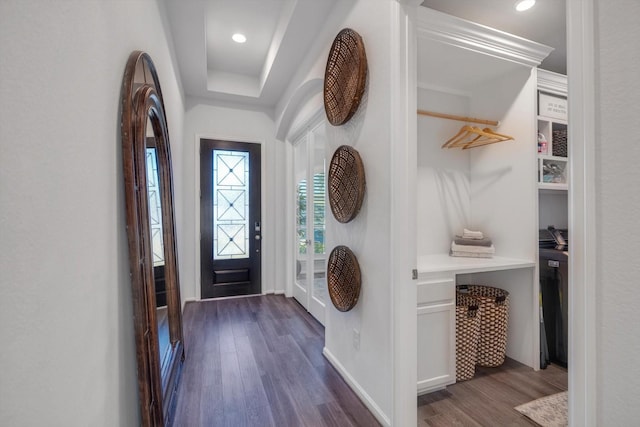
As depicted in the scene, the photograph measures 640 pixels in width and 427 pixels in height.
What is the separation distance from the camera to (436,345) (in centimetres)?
195

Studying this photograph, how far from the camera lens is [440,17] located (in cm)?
194

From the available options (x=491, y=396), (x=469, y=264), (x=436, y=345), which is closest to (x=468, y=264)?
(x=469, y=264)

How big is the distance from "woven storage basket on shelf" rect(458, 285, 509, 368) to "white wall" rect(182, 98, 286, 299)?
2.86 metres

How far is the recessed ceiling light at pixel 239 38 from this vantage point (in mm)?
3078

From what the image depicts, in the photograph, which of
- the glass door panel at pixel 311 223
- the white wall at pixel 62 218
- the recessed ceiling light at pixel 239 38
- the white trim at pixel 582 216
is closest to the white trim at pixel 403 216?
the white trim at pixel 582 216

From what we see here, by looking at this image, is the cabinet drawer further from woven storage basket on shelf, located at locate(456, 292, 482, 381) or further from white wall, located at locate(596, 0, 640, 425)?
white wall, located at locate(596, 0, 640, 425)

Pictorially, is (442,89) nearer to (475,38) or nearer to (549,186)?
(475,38)

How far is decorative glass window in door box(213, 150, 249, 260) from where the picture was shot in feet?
13.5

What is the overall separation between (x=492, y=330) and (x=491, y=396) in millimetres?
519

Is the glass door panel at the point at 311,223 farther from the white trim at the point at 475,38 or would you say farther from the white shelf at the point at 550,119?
the white shelf at the point at 550,119

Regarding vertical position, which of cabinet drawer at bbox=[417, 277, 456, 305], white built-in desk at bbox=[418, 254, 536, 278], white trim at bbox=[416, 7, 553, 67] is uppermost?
white trim at bbox=[416, 7, 553, 67]

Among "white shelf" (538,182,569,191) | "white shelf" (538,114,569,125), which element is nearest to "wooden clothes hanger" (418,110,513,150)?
"white shelf" (538,114,569,125)

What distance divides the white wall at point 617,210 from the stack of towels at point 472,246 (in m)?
1.84

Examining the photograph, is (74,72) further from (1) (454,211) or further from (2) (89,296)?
(1) (454,211)
